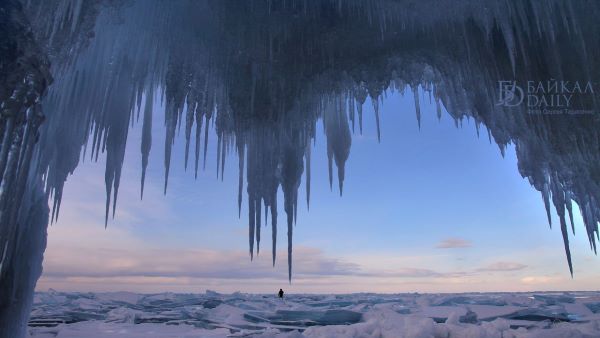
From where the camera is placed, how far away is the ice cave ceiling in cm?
595

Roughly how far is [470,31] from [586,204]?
3.96 meters

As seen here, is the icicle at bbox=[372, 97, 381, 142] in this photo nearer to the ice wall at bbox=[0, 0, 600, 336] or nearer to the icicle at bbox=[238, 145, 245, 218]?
the ice wall at bbox=[0, 0, 600, 336]

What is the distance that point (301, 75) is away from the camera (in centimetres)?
714

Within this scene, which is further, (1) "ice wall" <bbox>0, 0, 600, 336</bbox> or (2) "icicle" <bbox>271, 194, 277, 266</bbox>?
(2) "icicle" <bbox>271, 194, 277, 266</bbox>

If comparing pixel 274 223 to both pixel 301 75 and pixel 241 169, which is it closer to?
pixel 241 169

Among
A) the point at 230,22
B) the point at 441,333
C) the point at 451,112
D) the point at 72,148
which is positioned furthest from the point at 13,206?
the point at 451,112

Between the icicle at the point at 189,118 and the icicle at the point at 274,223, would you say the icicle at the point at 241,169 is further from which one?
the icicle at the point at 189,118

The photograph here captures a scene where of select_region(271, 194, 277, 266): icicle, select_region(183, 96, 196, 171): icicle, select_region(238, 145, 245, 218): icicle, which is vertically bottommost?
select_region(271, 194, 277, 266): icicle

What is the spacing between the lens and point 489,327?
5.59 metres

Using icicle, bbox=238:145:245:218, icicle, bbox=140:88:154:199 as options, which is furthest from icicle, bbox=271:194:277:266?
icicle, bbox=140:88:154:199

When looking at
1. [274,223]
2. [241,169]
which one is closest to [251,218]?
[274,223]

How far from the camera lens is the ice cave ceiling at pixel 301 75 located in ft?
19.5

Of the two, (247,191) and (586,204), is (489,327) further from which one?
(247,191)

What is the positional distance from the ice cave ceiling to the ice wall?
0.02 m
